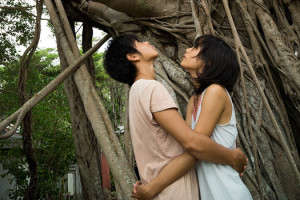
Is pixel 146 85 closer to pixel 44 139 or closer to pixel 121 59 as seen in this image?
pixel 121 59

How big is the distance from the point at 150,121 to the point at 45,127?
3.97 m

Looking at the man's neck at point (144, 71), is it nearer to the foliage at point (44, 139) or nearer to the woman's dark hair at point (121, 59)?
the woman's dark hair at point (121, 59)

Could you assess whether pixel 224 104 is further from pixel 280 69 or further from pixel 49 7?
pixel 49 7

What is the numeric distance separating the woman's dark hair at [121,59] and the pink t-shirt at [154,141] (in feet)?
0.57

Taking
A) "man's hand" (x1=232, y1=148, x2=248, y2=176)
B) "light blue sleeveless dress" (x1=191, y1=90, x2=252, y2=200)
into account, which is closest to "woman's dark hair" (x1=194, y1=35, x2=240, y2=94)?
"light blue sleeveless dress" (x1=191, y1=90, x2=252, y2=200)

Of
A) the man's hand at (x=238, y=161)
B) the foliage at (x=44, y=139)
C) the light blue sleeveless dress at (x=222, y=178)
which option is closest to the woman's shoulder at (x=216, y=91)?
the light blue sleeveless dress at (x=222, y=178)

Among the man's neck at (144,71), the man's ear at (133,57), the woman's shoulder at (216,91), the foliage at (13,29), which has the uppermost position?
the foliage at (13,29)

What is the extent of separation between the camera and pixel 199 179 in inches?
40.2

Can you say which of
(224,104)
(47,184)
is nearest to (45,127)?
(47,184)

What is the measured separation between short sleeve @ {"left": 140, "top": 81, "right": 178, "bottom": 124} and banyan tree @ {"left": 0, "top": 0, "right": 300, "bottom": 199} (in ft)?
2.22

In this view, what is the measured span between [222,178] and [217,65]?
0.44 meters

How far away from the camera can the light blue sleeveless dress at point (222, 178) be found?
3.07 ft

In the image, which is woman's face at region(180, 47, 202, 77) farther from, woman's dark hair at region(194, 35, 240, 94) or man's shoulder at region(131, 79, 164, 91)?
man's shoulder at region(131, 79, 164, 91)

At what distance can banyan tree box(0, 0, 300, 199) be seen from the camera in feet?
5.62
